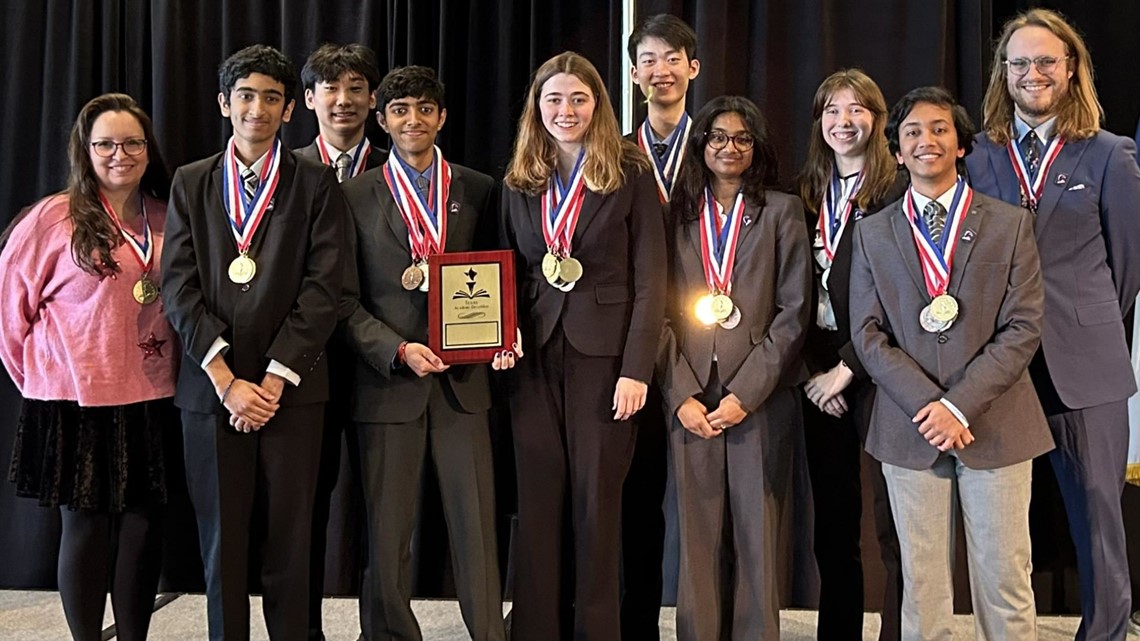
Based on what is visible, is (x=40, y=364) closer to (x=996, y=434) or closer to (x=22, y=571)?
(x=22, y=571)

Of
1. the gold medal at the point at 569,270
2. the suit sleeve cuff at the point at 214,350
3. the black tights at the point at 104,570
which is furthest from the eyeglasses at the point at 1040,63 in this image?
the black tights at the point at 104,570

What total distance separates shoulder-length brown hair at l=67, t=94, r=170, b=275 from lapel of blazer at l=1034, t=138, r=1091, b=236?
9.20 feet

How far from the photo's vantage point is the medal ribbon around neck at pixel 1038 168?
3049 mm

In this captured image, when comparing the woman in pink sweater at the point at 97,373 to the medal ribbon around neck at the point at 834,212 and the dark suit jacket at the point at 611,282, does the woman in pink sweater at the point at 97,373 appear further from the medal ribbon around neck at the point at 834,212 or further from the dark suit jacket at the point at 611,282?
the medal ribbon around neck at the point at 834,212

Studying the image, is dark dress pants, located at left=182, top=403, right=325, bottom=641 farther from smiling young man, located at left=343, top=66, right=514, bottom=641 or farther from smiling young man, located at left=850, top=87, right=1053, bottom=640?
smiling young man, located at left=850, top=87, right=1053, bottom=640

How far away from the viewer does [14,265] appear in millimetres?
3168

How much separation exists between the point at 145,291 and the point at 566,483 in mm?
1443

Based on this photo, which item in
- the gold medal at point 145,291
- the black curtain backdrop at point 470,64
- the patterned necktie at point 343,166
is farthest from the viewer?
the black curtain backdrop at point 470,64

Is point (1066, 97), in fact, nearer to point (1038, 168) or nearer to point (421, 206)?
point (1038, 168)

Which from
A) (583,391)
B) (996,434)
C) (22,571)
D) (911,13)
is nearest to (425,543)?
(583,391)

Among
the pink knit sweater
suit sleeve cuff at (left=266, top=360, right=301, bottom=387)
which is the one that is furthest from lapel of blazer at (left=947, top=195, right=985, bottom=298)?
the pink knit sweater

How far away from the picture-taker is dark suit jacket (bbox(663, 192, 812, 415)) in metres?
2.92

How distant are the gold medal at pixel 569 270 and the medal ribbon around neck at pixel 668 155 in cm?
48

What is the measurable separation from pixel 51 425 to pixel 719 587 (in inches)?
84.1
